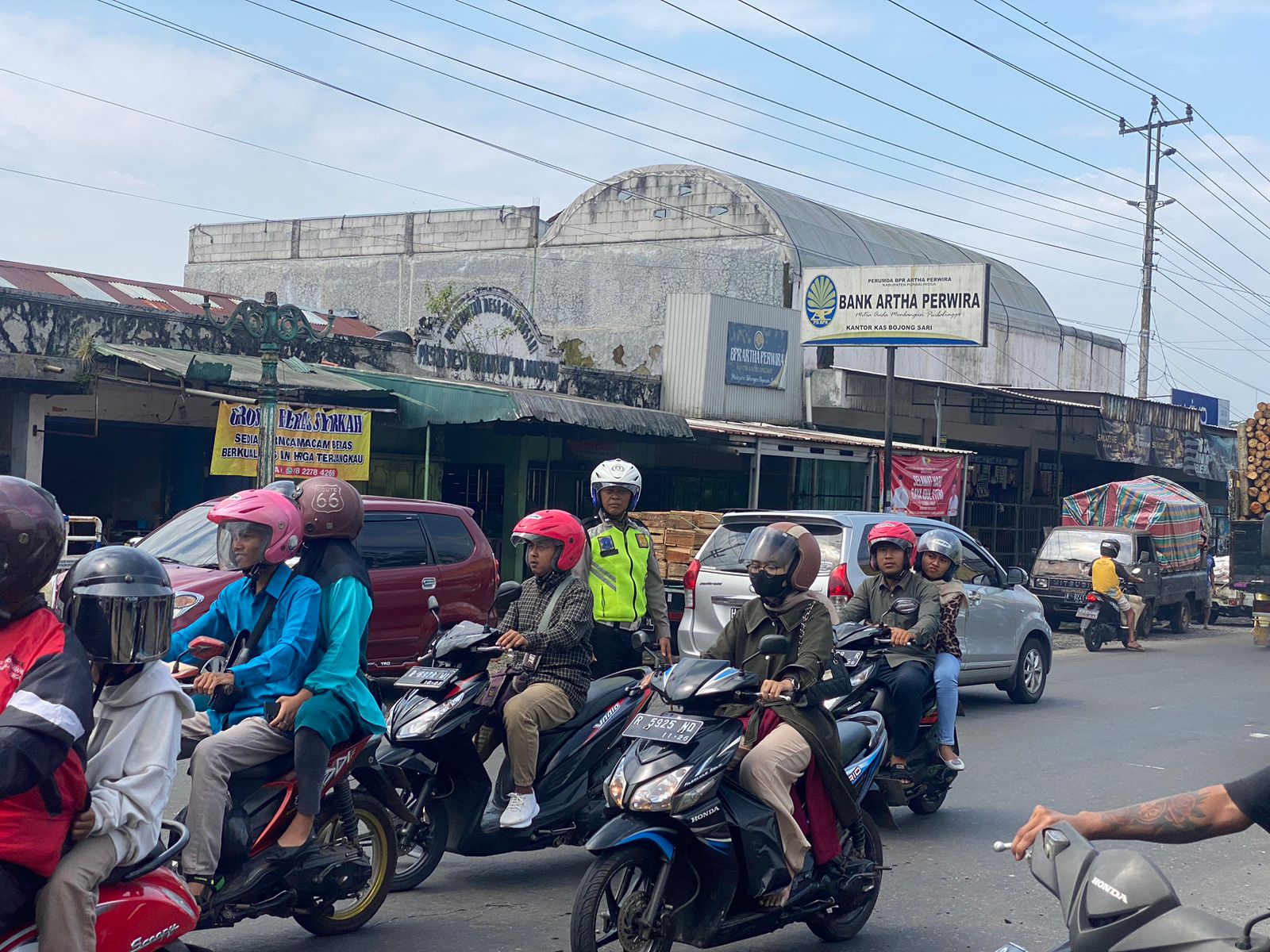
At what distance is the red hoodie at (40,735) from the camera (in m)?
2.84

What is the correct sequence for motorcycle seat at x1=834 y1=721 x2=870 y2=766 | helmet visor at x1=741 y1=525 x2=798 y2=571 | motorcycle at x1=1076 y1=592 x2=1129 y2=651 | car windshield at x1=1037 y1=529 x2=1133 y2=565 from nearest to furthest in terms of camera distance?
helmet visor at x1=741 y1=525 x2=798 y2=571
motorcycle seat at x1=834 y1=721 x2=870 y2=766
motorcycle at x1=1076 y1=592 x2=1129 y2=651
car windshield at x1=1037 y1=529 x2=1133 y2=565

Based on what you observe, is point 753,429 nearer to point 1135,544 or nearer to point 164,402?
point 1135,544

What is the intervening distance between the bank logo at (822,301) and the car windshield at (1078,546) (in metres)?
5.41

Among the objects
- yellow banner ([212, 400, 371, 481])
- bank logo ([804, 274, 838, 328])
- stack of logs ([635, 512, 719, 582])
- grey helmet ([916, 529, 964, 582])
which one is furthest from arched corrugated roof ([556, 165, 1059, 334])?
grey helmet ([916, 529, 964, 582])

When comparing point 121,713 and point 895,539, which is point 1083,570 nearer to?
point 895,539

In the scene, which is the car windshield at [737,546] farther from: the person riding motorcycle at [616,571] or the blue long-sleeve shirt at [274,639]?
the blue long-sleeve shirt at [274,639]

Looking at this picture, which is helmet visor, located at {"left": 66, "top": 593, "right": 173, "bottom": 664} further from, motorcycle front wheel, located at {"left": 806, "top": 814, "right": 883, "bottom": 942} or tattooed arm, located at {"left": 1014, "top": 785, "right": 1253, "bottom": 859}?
motorcycle front wheel, located at {"left": 806, "top": 814, "right": 883, "bottom": 942}

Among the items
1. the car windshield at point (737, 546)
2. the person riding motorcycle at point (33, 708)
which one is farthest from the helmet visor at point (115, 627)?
the car windshield at point (737, 546)

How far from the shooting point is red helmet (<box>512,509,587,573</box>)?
20.4ft

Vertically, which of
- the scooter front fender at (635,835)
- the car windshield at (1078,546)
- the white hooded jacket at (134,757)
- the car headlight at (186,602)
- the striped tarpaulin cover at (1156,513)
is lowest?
the scooter front fender at (635,835)

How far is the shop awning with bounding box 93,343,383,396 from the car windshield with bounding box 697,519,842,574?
5.21 meters

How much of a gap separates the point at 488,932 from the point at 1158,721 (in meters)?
8.14

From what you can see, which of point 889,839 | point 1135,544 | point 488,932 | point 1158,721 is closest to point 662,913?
point 488,932

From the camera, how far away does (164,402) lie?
1537 centimetres
